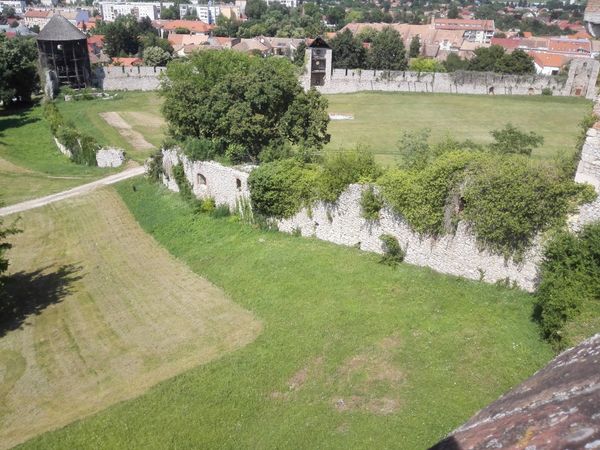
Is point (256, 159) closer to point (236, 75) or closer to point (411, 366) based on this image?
point (236, 75)

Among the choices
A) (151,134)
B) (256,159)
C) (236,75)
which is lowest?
(151,134)

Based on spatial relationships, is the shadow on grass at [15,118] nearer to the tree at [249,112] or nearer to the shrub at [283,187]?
the tree at [249,112]

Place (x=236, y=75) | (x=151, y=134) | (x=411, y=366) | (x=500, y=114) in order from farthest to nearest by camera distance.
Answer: (x=500, y=114)
(x=151, y=134)
(x=236, y=75)
(x=411, y=366)

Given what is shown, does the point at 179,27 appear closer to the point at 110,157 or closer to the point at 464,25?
the point at 464,25

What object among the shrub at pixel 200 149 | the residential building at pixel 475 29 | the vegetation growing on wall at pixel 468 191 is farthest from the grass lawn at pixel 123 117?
the residential building at pixel 475 29

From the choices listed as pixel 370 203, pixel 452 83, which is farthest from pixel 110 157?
pixel 452 83

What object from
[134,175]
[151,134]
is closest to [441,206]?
[134,175]

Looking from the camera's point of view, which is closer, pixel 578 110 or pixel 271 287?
pixel 271 287
